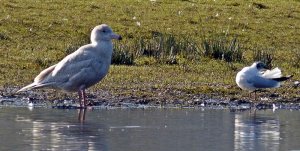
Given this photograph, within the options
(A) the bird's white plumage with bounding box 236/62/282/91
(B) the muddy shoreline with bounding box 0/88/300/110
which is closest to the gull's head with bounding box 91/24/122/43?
(B) the muddy shoreline with bounding box 0/88/300/110

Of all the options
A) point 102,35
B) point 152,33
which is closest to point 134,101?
point 102,35

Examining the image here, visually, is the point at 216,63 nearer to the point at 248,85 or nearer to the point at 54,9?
the point at 248,85

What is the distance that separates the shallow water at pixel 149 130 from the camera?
11.4 metres

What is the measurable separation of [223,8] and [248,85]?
16.6 m

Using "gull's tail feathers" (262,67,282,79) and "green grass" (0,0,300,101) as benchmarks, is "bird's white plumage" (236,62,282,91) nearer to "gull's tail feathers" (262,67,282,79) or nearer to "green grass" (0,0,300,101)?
"gull's tail feathers" (262,67,282,79)

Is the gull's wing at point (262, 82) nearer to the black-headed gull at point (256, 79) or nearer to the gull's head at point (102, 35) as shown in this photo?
the black-headed gull at point (256, 79)

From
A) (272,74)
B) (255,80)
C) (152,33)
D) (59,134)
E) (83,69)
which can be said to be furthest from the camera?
(152,33)

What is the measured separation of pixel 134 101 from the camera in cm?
1611

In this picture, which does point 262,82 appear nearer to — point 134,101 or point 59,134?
point 134,101

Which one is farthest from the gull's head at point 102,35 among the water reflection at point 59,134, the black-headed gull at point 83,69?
the water reflection at point 59,134

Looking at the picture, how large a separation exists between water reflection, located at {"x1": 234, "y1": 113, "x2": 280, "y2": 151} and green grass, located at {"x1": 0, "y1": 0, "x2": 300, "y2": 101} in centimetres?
298

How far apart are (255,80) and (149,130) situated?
4.99 m

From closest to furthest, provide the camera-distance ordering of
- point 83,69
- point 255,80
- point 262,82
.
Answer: point 83,69, point 255,80, point 262,82

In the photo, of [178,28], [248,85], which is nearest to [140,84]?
[248,85]
